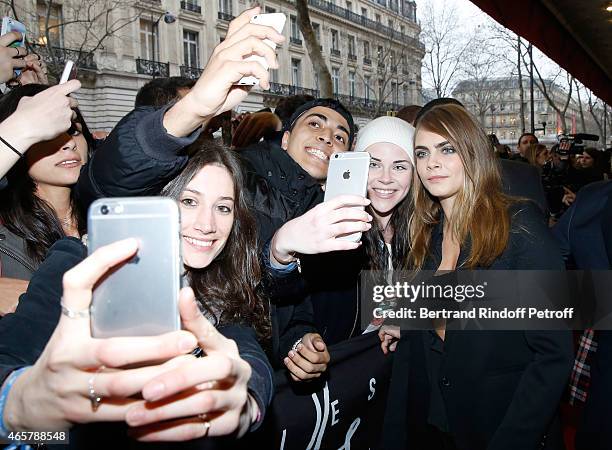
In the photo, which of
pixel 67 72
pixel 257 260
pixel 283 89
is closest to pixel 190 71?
pixel 283 89

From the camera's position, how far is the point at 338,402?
2535mm

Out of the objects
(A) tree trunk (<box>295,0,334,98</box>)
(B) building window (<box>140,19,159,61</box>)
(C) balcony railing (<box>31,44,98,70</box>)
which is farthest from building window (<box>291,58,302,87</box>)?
(A) tree trunk (<box>295,0,334,98</box>)

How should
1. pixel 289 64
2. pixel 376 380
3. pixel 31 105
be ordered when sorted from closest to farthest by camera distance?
pixel 31 105
pixel 376 380
pixel 289 64

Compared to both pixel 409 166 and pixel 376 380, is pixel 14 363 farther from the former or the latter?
pixel 409 166

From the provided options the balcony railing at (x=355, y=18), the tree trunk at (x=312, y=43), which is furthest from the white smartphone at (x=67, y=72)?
the balcony railing at (x=355, y=18)

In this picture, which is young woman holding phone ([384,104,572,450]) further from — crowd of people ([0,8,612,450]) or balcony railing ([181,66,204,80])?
balcony railing ([181,66,204,80])

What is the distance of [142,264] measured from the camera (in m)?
0.94

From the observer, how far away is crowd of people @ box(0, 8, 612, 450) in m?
0.91

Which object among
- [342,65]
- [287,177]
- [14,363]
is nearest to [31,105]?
[14,363]

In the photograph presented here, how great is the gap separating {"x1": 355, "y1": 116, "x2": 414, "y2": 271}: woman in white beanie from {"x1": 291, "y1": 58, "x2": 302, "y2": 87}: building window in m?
39.2

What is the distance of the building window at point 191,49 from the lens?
104 feet

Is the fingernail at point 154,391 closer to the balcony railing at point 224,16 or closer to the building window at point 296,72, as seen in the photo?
the balcony railing at point 224,16

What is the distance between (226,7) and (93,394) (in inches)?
1491

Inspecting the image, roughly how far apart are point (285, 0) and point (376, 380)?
3863 centimetres
